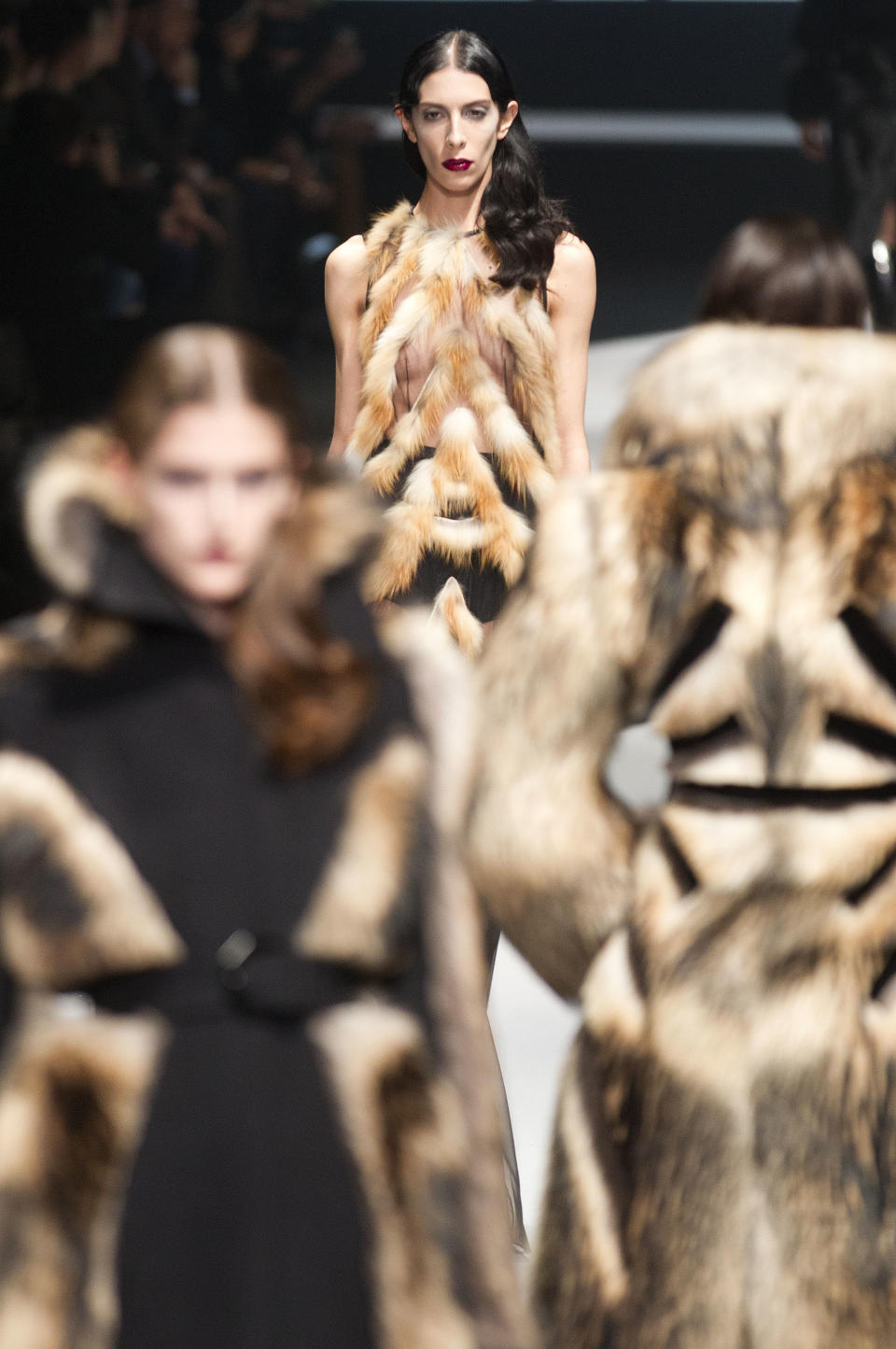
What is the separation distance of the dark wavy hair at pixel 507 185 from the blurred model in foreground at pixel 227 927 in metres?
1.58

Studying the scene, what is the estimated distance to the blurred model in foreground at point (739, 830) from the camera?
6.34 feet

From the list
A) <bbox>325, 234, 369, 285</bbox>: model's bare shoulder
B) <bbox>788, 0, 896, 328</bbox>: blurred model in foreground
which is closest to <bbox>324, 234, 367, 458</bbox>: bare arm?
<bbox>325, 234, 369, 285</bbox>: model's bare shoulder

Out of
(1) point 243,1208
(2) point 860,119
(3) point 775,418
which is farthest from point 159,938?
(2) point 860,119

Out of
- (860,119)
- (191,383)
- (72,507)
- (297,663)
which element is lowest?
(860,119)

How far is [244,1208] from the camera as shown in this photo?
5.74 ft

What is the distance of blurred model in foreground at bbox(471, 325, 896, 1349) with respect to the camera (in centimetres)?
193

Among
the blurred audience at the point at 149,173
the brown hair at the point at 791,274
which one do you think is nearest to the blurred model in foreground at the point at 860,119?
the blurred audience at the point at 149,173

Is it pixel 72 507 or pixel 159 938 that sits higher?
pixel 72 507

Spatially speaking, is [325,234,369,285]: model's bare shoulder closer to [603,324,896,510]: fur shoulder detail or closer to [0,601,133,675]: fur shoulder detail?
[603,324,896,510]: fur shoulder detail

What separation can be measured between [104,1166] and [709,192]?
10798mm

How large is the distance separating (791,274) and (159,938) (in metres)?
0.85

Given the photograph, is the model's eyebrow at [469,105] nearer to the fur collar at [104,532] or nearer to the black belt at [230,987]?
the fur collar at [104,532]

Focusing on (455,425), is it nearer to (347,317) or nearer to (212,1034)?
(347,317)

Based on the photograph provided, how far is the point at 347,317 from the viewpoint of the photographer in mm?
3557
